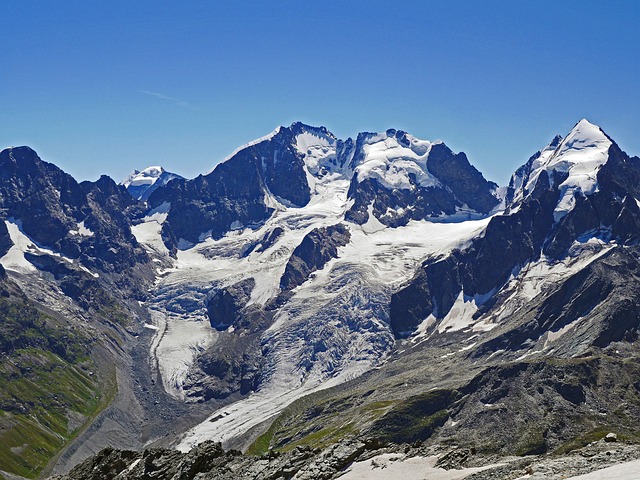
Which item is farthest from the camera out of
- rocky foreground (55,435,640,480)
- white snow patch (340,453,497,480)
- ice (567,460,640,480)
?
white snow patch (340,453,497,480)

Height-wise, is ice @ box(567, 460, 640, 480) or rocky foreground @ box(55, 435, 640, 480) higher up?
rocky foreground @ box(55, 435, 640, 480)

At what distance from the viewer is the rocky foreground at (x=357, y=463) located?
2247 inches

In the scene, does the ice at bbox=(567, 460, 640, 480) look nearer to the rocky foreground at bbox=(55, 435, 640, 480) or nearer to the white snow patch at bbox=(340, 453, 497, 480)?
the rocky foreground at bbox=(55, 435, 640, 480)

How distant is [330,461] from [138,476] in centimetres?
2993

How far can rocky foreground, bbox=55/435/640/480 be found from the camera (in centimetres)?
5706

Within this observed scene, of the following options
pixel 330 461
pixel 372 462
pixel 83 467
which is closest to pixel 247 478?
pixel 330 461

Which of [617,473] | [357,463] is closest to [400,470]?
[357,463]

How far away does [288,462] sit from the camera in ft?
262

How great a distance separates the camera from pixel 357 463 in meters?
73.6

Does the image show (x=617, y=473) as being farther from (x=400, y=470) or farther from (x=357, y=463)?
(x=357, y=463)

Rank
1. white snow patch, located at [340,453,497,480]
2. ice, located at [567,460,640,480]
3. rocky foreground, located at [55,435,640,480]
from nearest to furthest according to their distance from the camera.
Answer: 1. ice, located at [567,460,640,480]
2. rocky foreground, located at [55,435,640,480]
3. white snow patch, located at [340,453,497,480]

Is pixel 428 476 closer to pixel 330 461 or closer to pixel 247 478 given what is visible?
pixel 330 461

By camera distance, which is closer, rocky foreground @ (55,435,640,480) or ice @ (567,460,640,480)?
ice @ (567,460,640,480)

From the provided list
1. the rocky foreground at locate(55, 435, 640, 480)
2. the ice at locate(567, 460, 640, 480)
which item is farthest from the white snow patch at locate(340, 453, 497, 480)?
the ice at locate(567, 460, 640, 480)
